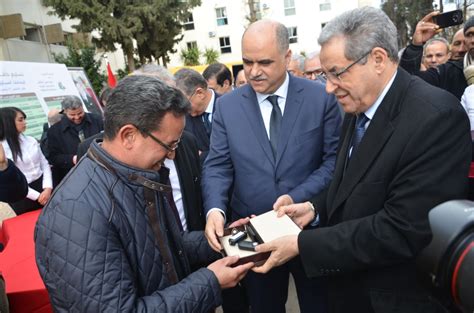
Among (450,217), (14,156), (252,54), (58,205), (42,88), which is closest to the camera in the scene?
(450,217)

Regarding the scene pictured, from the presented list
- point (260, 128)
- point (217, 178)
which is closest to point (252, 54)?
point (260, 128)

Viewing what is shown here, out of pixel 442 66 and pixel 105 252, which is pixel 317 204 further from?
pixel 442 66

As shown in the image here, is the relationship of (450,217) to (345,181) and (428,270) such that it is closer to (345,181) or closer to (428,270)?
(428,270)

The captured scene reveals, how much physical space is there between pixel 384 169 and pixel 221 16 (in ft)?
116

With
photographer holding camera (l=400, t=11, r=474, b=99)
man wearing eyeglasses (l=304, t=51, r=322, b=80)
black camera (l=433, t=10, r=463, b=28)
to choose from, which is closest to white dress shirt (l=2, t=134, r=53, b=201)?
man wearing eyeglasses (l=304, t=51, r=322, b=80)

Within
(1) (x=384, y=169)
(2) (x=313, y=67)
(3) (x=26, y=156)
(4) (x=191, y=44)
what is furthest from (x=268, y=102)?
(4) (x=191, y=44)

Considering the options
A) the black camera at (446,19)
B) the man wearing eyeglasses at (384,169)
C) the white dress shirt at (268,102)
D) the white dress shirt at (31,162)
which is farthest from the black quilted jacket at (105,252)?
the white dress shirt at (31,162)

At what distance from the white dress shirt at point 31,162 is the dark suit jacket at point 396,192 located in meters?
4.01

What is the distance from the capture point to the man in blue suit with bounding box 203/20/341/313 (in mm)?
2146

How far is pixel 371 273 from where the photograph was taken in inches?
62.9

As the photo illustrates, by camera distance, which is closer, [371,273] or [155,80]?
[155,80]

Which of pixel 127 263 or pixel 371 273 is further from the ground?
pixel 127 263

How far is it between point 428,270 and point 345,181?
0.52 meters

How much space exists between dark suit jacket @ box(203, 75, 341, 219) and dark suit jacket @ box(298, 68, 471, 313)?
511 mm
